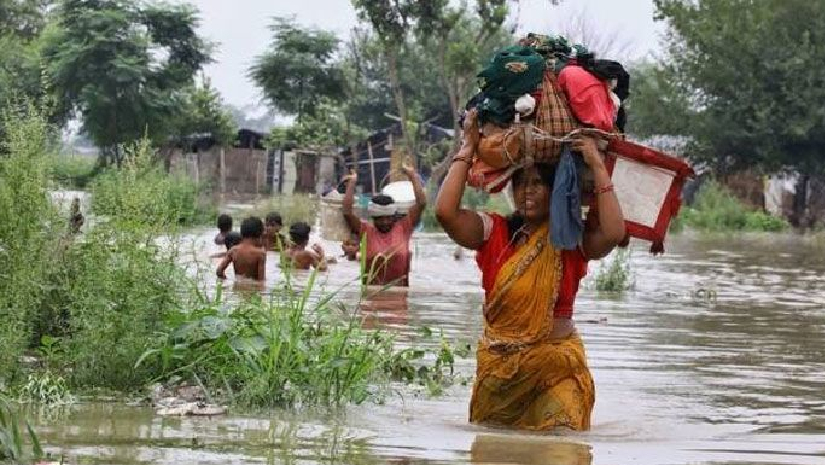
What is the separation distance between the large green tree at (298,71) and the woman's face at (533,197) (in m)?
47.1

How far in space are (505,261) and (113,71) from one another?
3596 cm

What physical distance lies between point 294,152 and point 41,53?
38.8 feet

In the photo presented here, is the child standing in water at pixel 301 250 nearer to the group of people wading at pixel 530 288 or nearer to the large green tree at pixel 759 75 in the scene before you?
the group of people wading at pixel 530 288

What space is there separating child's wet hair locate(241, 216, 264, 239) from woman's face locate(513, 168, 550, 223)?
26.8 ft

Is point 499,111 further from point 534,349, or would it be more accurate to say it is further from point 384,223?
point 384,223

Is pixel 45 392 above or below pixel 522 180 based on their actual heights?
below

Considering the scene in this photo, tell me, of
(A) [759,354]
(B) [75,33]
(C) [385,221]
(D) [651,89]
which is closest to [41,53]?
(B) [75,33]

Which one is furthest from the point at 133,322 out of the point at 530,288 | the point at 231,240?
the point at 231,240

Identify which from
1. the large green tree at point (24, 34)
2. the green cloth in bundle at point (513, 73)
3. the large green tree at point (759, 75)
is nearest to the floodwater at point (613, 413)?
the green cloth in bundle at point (513, 73)

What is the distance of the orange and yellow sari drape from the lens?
685 centimetres

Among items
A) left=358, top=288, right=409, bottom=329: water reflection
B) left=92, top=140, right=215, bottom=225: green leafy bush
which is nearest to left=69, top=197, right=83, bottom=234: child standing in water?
left=92, top=140, right=215, bottom=225: green leafy bush

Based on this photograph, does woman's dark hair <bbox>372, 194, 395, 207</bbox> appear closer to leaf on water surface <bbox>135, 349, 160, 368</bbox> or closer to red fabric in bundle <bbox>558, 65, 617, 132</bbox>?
leaf on water surface <bbox>135, 349, 160, 368</bbox>

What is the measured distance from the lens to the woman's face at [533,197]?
691 cm

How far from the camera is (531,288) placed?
684 cm
